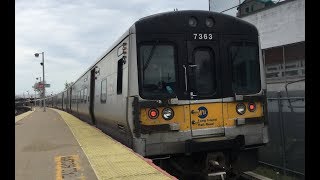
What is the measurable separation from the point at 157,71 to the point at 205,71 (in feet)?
3.02

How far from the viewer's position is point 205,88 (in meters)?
7.46

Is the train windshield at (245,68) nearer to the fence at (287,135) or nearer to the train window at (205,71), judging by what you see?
the train window at (205,71)

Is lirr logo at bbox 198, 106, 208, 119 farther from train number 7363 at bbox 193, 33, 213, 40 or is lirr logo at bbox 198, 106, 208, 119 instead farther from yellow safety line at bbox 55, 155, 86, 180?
yellow safety line at bbox 55, 155, 86, 180

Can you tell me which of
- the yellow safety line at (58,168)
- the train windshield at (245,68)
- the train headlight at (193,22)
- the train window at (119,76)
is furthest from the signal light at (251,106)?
the yellow safety line at (58,168)

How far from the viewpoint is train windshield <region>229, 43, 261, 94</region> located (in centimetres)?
770

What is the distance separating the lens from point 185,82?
7.30 meters

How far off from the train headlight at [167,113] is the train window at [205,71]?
671mm

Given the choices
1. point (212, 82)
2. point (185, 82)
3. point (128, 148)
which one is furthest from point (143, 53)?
point (128, 148)

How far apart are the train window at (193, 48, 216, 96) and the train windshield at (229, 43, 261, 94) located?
401 mm

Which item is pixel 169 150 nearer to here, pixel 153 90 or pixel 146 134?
pixel 146 134

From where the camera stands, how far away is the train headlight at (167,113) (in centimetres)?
708

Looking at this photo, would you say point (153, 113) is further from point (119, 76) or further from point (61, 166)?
point (61, 166)

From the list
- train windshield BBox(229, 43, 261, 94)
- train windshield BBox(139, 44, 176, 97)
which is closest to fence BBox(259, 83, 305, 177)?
train windshield BBox(229, 43, 261, 94)

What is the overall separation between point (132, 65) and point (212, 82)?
1472mm
